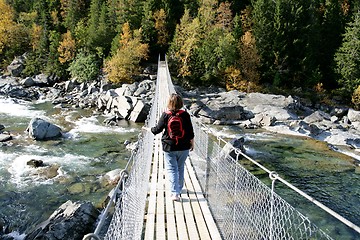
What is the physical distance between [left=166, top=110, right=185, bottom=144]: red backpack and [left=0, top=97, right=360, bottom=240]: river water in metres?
4.65

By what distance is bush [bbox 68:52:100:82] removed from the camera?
94.2 feet

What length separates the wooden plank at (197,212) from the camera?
4014 mm

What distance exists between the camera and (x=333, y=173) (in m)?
11.0

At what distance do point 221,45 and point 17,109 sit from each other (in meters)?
16.0

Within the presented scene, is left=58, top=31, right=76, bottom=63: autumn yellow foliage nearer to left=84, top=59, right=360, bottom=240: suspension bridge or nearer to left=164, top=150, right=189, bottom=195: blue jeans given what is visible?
left=84, top=59, right=360, bottom=240: suspension bridge

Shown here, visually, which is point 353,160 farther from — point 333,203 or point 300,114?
point 300,114

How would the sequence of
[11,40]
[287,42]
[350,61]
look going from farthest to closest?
1. [11,40]
2. [287,42]
3. [350,61]

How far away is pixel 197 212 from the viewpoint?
4547mm

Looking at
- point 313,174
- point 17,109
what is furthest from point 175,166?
point 17,109

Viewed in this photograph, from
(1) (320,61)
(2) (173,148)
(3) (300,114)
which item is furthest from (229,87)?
(2) (173,148)

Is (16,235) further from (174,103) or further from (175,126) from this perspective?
(174,103)

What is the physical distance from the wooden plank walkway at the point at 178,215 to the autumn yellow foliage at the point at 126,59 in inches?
863

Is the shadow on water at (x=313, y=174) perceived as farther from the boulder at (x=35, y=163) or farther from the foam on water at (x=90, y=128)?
the boulder at (x=35, y=163)

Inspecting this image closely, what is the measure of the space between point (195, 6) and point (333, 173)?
26949mm
